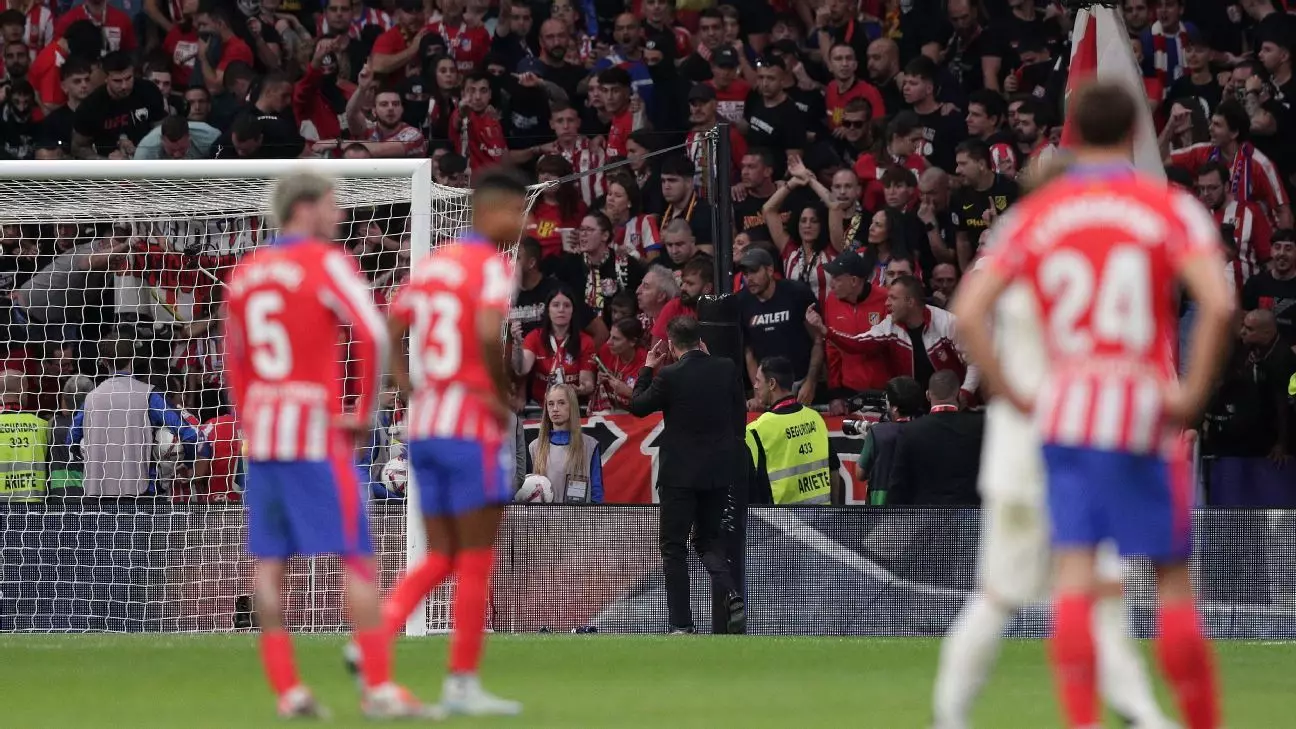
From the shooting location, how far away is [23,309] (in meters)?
14.2

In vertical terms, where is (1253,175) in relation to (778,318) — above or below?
above

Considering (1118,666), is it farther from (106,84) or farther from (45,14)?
(45,14)

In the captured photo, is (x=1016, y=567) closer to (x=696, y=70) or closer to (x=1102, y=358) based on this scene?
(x=1102, y=358)

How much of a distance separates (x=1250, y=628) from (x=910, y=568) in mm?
2015

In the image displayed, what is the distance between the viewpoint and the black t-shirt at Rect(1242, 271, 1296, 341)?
13.8 m

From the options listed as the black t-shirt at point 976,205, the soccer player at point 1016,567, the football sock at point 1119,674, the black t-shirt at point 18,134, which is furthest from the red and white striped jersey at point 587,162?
the football sock at point 1119,674

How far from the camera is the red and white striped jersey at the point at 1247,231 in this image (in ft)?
47.4

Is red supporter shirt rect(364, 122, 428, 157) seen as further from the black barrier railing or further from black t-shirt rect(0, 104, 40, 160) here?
the black barrier railing

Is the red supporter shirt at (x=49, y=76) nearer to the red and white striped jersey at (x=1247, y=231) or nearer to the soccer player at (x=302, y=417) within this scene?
the red and white striped jersey at (x=1247, y=231)

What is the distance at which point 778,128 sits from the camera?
639 inches

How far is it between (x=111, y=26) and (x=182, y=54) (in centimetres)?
89

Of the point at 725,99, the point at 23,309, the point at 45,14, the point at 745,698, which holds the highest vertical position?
the point at 45,14

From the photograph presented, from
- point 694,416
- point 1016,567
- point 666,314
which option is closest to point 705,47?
point 666,314

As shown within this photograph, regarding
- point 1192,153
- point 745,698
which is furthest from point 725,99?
point 745,698
